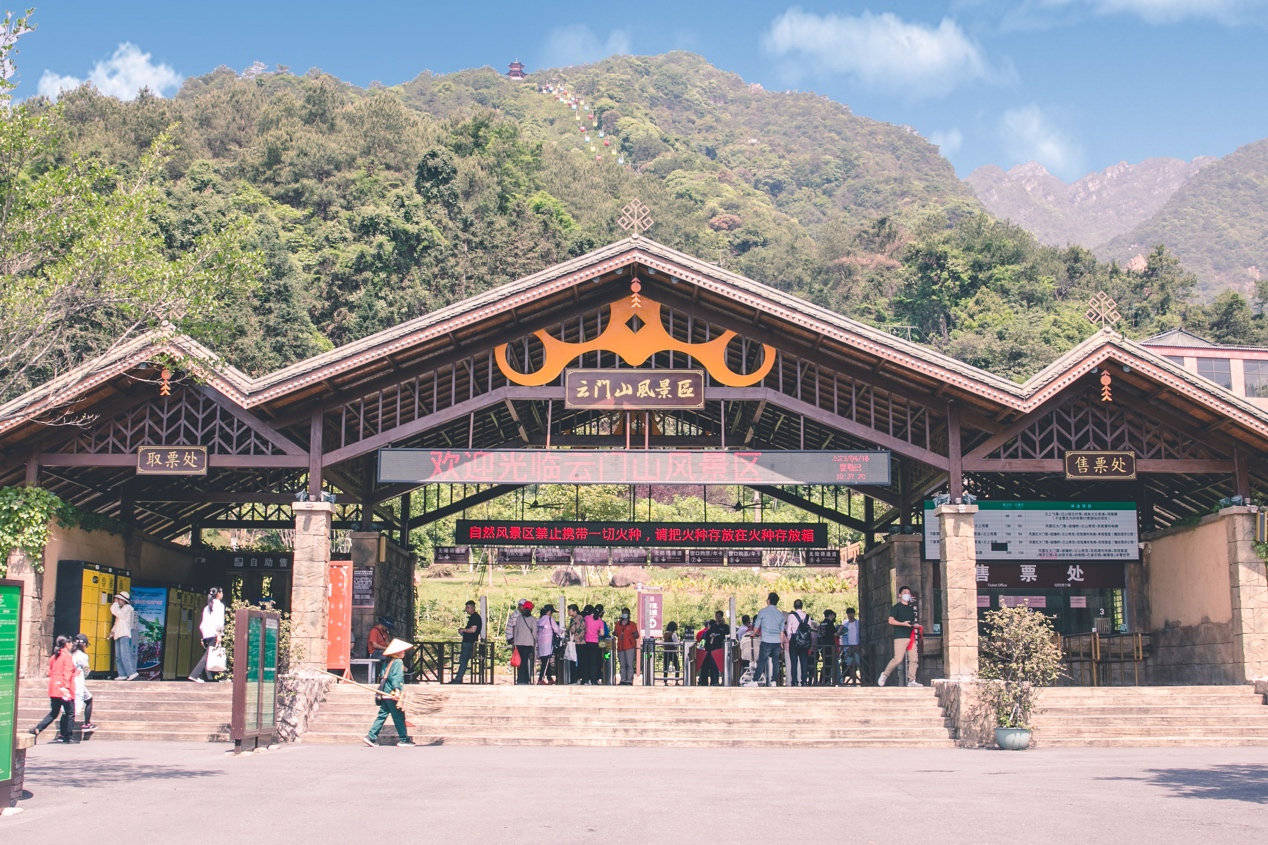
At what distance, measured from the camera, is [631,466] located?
73.0 feet

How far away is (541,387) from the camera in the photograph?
22.2 metres

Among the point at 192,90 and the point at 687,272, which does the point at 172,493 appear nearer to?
the point at 687,272

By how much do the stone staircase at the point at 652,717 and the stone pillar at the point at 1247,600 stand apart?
5.43 m

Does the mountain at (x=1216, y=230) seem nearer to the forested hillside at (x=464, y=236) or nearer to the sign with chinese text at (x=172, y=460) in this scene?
the forested hillside at (x=464, y=236)

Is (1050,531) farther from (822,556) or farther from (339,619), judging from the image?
(339,619)

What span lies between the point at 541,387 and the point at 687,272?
317cm

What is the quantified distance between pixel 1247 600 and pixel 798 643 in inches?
315

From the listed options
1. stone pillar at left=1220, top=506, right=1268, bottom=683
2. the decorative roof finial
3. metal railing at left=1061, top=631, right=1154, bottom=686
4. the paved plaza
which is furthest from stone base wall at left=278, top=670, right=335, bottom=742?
stone pillar at left=1220, top=506, right=1268, bottom=683

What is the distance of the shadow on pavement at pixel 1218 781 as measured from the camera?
12219mm

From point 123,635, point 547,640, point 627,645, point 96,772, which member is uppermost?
point 123,635

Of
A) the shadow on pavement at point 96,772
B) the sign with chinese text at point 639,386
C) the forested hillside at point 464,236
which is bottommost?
the shadow on pavement at point 96,772

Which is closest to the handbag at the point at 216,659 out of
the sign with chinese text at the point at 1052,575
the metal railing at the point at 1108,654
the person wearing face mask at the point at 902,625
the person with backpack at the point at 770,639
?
the person with backpack at the point at 770,639

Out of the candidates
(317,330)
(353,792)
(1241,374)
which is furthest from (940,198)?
(353,792)

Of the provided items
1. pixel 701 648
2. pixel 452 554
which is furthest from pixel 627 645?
pixel 452 554
